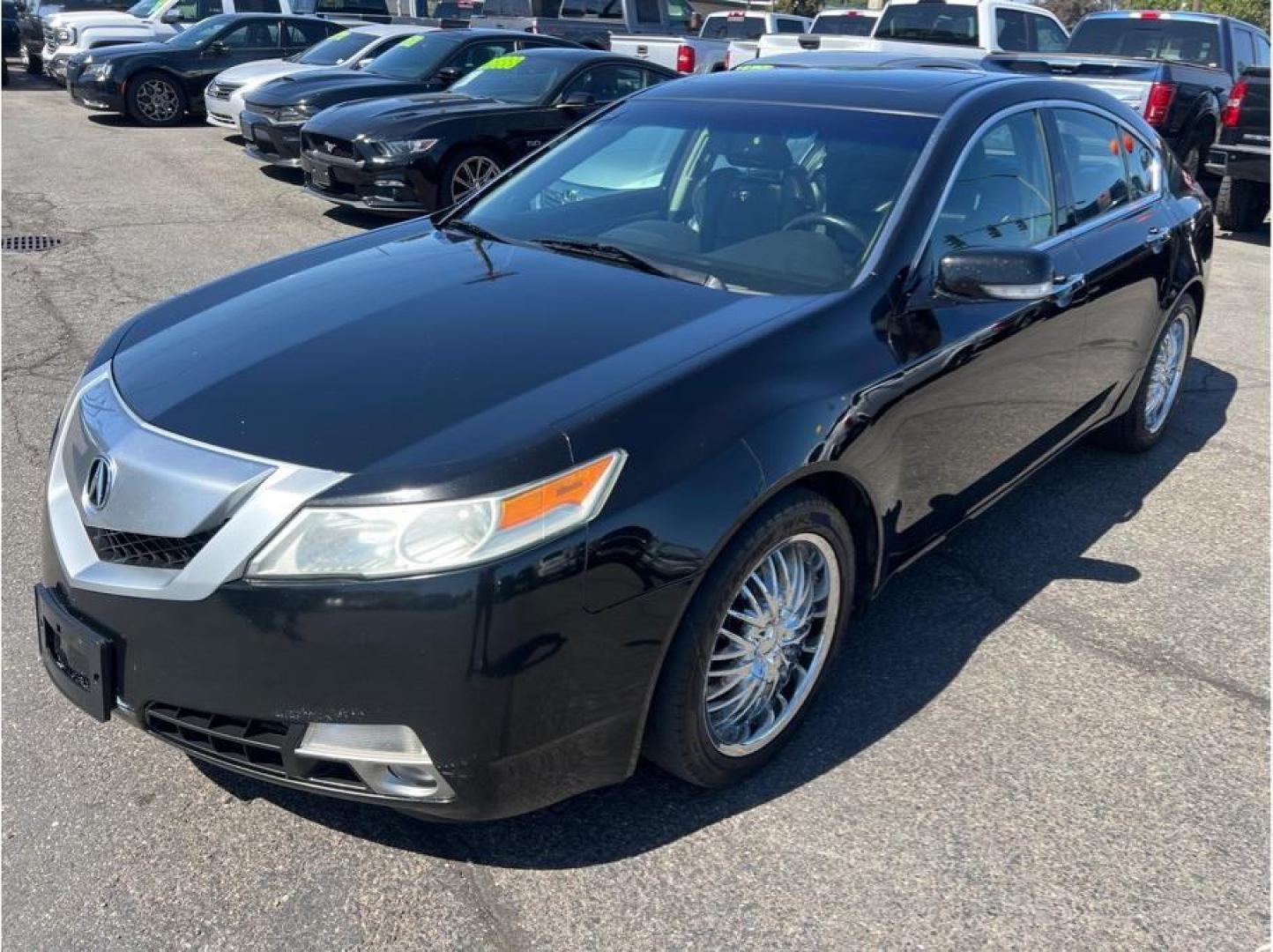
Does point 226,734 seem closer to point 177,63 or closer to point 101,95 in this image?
point 101,95

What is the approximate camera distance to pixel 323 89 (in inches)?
438

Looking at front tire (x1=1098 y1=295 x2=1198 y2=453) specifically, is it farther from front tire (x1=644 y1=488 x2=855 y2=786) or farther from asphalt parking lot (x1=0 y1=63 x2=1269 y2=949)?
front tire (x1=644 y1=488 x2=855 y2=786)

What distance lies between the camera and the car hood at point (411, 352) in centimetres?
234

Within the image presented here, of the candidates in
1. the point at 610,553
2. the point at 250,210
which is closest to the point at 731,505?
the point at 610,553

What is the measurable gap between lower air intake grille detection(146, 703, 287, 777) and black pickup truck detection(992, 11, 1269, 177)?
27.3 ft

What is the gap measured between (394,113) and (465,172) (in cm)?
75

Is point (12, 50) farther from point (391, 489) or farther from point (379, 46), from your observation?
point (391, 489)

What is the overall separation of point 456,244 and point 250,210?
7084 millimetres

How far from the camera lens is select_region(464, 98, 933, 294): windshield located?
10.8ft

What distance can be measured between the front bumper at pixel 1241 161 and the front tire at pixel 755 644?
899cm

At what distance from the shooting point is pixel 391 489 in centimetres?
219

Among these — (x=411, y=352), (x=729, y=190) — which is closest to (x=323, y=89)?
(x=729, y=190)

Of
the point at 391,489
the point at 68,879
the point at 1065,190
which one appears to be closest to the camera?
the point at 391,489

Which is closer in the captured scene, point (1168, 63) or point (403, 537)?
point (403, 537)
